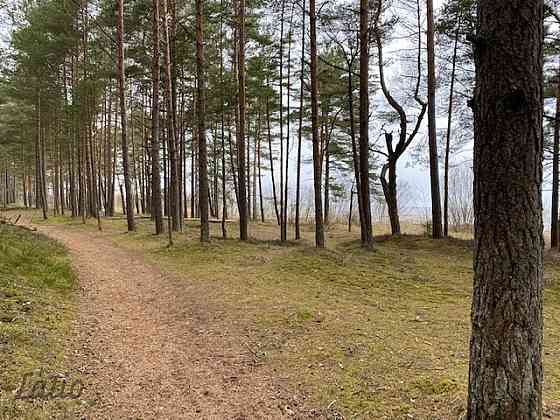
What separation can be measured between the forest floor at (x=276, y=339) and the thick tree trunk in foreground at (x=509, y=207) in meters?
0.71

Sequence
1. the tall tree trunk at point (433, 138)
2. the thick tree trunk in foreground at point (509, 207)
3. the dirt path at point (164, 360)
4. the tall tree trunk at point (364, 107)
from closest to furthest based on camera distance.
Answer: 1. the thick tree trunk in foreground at point (509, 207)
2. the dirt path at point (164, 360)
3. the tall tree trunk at point (364, 107)
4. the tall tree trunk at point (433, 138)

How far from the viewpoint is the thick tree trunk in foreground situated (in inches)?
76.7

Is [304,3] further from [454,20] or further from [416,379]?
[416,379]

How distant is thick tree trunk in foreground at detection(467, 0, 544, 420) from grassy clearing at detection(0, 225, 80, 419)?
113 inches

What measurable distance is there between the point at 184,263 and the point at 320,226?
4.00 meters

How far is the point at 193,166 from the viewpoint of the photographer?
87.1 feet

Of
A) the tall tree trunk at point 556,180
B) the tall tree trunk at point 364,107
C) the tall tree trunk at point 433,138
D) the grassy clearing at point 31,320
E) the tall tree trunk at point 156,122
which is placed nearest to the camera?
the grassy clearing at point 31,320

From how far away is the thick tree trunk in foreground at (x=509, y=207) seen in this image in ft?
6.39

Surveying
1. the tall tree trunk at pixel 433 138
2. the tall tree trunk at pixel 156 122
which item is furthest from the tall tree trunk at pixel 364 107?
the tall tree trunk at pixel 156 122

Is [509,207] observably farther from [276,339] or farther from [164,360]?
[164,360]

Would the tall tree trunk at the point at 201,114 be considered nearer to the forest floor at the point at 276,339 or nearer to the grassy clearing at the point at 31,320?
the forest floor at the point at 276,339

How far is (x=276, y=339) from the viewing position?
431cm

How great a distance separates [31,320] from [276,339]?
8.89ft

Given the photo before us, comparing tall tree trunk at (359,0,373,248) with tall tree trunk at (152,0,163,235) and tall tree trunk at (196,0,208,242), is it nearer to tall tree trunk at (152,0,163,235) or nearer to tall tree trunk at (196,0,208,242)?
tall tree trunk at (196,0,208,242)
